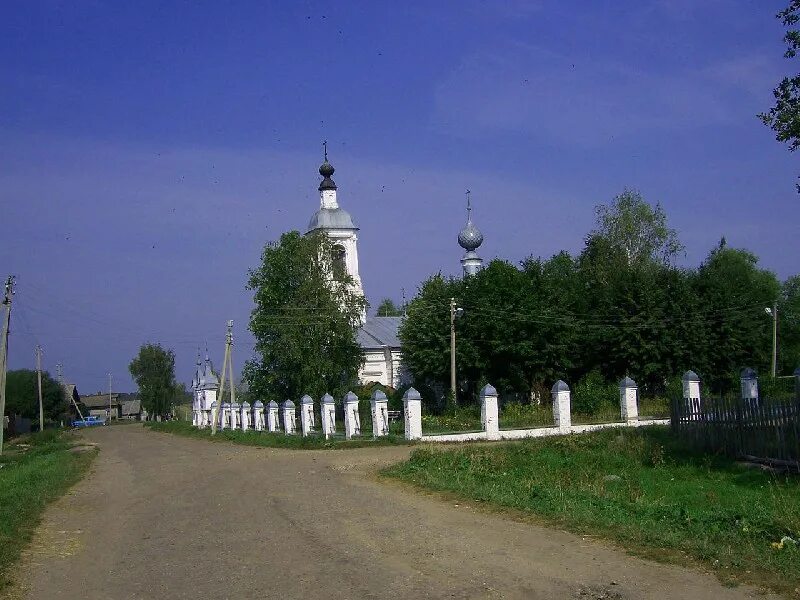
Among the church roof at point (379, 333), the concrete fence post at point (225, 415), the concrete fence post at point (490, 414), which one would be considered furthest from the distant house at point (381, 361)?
the concrete fence post at point (490, 414)

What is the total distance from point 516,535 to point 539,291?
38.6 metres

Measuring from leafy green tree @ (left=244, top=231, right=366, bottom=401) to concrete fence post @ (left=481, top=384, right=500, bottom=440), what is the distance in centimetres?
2095

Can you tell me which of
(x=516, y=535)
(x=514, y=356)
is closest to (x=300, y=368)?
(x=514, y=356)

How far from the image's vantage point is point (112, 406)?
132500 millimetres

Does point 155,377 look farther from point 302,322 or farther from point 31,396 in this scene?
point 302,322

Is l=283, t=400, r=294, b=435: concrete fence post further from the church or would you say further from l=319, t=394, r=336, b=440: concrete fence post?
the church

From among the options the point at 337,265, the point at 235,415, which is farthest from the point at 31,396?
the point at 235,415

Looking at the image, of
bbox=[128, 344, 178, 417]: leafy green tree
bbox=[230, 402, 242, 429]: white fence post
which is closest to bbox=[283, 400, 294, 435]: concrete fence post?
bbox=[230, 402, 242, 429]: white fence post

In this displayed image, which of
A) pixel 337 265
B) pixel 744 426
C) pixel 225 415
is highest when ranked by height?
pixel 337 265

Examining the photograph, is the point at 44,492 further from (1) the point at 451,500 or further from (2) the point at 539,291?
(2) the point at 539,291

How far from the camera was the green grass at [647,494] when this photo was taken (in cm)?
805

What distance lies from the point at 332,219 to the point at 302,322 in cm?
1092

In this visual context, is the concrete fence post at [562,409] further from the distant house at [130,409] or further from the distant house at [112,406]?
the distant house at [112,406]

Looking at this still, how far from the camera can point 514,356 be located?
45062 mm
